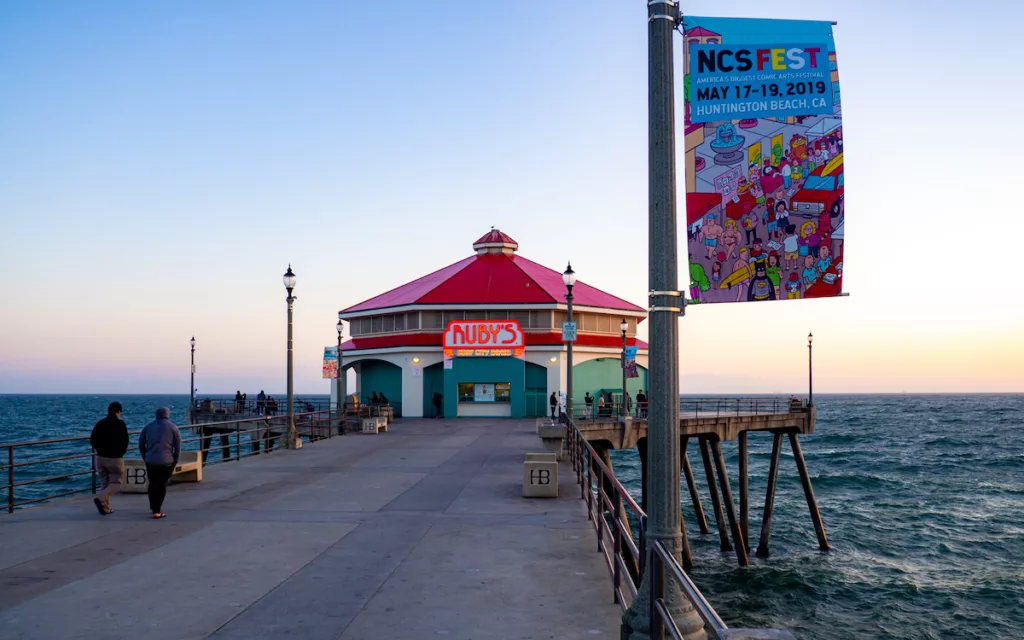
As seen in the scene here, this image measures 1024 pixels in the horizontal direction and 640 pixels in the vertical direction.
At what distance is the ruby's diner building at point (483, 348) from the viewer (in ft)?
151

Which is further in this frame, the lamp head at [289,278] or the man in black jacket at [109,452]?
the lamp head at [289,278]

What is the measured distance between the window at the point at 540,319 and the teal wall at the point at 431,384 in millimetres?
5992

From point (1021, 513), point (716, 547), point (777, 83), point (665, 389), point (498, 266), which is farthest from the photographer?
point (498, 266)

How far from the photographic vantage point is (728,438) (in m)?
36.3

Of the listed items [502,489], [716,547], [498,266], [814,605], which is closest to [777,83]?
[502,489]

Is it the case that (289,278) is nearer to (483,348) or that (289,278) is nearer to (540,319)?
(483,348)

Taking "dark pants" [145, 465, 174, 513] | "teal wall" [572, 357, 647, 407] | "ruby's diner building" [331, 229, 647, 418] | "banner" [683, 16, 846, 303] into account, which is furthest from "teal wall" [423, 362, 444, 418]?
"banner" [683, 16, 846, 303]

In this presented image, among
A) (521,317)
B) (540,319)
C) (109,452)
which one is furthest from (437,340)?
(109,452)

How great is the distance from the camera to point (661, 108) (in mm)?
6328

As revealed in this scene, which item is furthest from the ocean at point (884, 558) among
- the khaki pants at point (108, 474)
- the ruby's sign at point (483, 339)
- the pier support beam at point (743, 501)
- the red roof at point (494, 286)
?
the khaki pants at point (108, 474)

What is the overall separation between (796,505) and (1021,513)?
10217 mm

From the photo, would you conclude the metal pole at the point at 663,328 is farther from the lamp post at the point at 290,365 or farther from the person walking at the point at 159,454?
the lamp post at the point at 290,365

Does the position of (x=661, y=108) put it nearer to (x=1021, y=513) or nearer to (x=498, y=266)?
(x=1021, y=513)

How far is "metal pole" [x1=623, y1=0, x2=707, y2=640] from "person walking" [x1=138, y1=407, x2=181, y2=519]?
31.8ft
